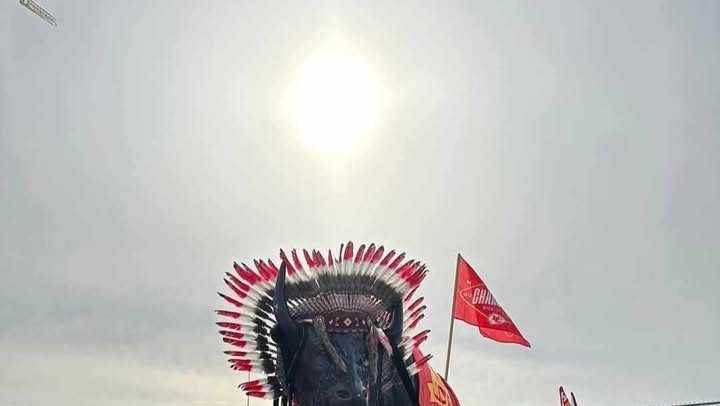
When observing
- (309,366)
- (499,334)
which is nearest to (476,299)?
(499,334)

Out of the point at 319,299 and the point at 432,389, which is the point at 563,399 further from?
the point at 319,299

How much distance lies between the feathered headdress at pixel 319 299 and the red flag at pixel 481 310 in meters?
6.33

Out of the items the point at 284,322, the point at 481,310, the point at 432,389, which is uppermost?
the point at 481,310

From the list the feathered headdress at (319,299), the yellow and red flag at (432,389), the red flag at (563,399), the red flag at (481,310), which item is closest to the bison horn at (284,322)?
the feathered headdress at (319,299)

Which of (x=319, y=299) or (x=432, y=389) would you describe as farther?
(x=432, y=389)

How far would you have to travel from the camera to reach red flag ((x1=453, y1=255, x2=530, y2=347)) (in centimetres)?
1650

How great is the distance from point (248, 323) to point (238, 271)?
856mm

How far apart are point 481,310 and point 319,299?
828cm

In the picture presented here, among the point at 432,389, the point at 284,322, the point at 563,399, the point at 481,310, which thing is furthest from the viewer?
the point at 563,399

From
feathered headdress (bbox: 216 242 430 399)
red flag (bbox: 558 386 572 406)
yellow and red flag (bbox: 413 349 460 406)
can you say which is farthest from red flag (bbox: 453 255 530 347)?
red flag (bbox: 558 386 572 406)

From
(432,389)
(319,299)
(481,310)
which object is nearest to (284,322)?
(319,299)

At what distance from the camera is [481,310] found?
1659 cm

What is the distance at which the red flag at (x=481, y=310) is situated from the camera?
54.1 feet

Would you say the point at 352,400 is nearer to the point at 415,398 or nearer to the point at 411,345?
the point at 415,398
